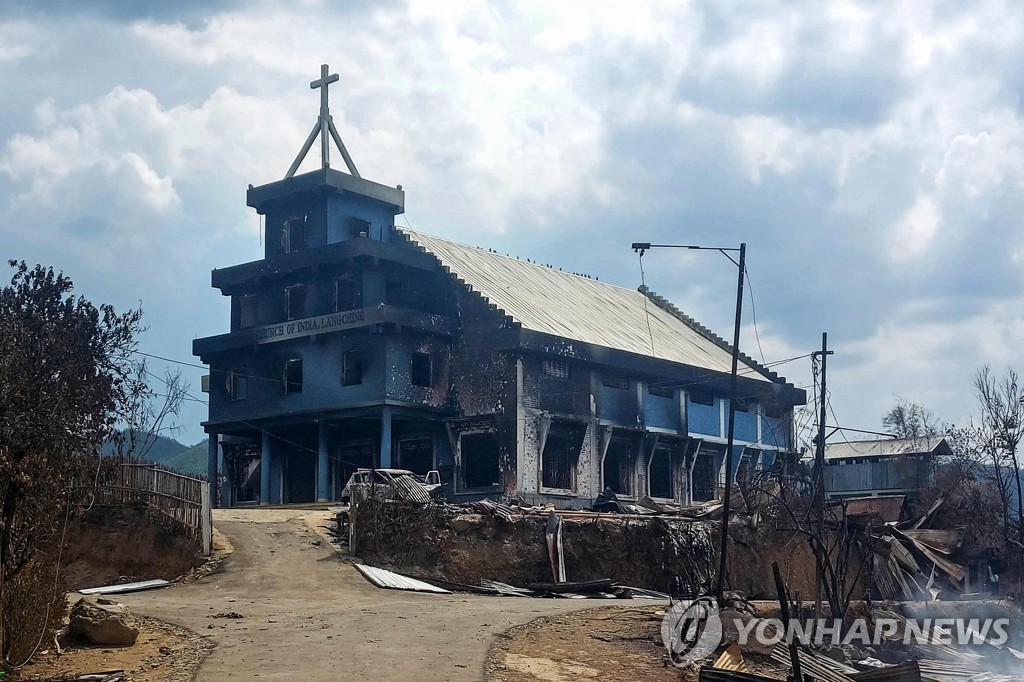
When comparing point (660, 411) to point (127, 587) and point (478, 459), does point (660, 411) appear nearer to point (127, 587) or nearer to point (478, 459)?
point (478, 459)

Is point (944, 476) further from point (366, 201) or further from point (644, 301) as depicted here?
point (366, 201)

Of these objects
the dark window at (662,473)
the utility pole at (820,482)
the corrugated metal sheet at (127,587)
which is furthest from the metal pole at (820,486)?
the corrugated metal sheet at (127,587)

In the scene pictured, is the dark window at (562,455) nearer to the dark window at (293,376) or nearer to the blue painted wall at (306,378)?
the blue painted wall at (306,378)

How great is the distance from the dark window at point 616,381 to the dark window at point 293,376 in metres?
10.9

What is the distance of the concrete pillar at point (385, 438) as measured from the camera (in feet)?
124

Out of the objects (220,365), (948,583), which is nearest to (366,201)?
(220,365)

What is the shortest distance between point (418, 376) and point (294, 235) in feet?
25.6

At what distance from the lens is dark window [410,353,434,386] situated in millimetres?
40219

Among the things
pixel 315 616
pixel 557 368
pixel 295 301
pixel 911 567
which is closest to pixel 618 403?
pixel 557 368

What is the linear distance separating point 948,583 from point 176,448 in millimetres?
86923

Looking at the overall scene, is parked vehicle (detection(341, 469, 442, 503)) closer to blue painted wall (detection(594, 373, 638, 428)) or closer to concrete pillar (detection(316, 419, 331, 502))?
concrete pillar (detection(316, 419, 331, 502))

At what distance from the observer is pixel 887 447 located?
186 feet

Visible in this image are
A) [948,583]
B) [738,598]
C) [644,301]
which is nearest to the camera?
[738,598]

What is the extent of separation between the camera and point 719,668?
16578 mm
